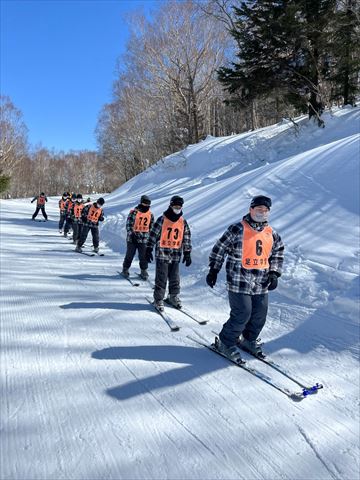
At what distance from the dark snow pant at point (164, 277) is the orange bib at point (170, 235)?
1.03 ft

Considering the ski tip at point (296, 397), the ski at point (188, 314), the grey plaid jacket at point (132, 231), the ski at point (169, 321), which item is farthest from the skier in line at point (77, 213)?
the ski tip at point (296, 397)

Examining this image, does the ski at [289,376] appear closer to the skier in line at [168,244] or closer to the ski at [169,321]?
the ski at [169,321]

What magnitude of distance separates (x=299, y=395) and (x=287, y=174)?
9.14 meters

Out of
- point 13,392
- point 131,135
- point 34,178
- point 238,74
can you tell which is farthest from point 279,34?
point 34,178

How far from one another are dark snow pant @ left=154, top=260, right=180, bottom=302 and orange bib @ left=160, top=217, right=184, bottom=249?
31cm

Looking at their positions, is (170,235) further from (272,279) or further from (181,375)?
(181,375)

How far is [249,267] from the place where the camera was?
13.0ft

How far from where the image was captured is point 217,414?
122 inches

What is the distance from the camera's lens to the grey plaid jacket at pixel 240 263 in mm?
3949

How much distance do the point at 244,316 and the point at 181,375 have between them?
91cm

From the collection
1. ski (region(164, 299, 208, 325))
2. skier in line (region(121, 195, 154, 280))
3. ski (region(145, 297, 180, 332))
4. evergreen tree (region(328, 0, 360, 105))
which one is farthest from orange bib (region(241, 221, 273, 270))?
evergreen tree (region(328, 0, 360, 105))

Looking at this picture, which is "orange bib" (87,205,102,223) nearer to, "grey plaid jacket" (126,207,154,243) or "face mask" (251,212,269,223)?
"grey plaid jacket" (126,207,154,243)

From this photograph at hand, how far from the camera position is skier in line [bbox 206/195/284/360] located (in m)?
3.94

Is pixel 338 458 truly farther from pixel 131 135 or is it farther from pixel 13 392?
pixel 131 135
